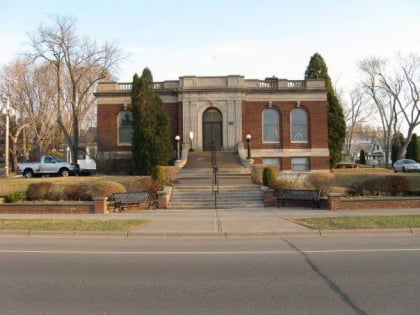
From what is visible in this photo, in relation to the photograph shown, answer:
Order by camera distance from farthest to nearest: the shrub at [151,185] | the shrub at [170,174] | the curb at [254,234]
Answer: the shrub at [170,174]
the shrub at [151,185]
the curb at [254,234]

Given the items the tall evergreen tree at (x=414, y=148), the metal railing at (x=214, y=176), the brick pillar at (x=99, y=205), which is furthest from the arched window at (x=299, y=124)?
the tall evergreen tree at (x=414, y=148)

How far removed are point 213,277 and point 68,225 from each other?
7.66 meters

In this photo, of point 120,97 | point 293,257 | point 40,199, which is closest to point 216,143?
point 120,97

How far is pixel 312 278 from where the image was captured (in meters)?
6.81

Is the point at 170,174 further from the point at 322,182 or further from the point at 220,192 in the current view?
the point at 322,182

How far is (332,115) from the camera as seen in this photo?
4122cm

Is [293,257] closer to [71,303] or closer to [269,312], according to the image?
[269,312]

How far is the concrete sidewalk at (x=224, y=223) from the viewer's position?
11.9 metres

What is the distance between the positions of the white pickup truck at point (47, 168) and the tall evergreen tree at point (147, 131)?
5.46 metres

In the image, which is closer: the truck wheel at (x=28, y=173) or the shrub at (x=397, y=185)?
the shrub at (x=397, y=185)

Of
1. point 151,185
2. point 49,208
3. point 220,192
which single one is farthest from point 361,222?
point 49,208

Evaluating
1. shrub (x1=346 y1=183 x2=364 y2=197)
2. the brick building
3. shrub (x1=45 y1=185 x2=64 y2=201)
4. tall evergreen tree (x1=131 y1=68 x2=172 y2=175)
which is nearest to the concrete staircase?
shrub (x1=346 y1=183 x2=364 y2=197)

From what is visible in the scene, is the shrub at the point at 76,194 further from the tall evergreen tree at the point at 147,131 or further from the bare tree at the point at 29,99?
the bare tree at the point at 29,99

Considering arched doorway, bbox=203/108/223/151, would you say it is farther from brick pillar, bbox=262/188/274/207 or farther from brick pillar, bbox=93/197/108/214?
brick pillar, bbox=93/197/108/214
